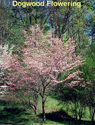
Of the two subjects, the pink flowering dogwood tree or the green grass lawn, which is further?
the green grass lawn

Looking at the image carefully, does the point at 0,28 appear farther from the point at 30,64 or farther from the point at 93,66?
the point at 93,66

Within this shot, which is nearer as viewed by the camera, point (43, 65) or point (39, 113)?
point (43, 65)

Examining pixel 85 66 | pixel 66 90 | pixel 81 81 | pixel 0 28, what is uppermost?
pixel 0 28

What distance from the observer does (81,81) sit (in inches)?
422

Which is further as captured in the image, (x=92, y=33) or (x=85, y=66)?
(x=92, y=33)

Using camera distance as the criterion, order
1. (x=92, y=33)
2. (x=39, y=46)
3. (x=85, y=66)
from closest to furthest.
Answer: (x=39, y=46)
(x=85, y=66)
(x=92, y=33)

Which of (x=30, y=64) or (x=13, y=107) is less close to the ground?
(x=30, y=64)

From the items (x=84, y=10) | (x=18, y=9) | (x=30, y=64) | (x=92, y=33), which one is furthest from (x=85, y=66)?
(x=92, y=33)

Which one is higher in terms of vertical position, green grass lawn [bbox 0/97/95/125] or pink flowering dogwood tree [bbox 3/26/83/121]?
pink flowering dogwood tree [bbox 3/26/83/121]

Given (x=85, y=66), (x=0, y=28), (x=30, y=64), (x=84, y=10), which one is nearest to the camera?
(x=30, y=64)

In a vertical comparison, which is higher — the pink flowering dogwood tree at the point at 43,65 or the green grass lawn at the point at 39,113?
the pink flowering dogwood tree at the point at 43,65

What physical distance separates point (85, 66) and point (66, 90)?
2352mm

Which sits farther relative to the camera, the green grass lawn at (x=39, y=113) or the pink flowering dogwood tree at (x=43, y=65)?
the green grass lawn at (x=39, y=113)

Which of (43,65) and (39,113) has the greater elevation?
(43,65)
